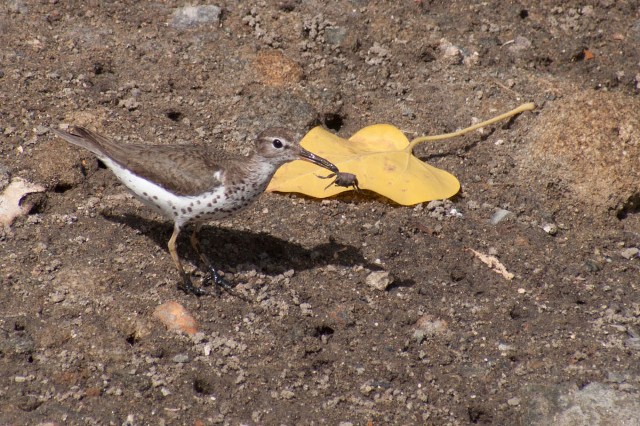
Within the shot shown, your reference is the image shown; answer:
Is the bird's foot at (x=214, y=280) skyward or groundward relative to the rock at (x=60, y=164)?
groundward

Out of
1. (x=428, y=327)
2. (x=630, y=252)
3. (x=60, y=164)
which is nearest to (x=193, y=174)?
(x=60, y=164)

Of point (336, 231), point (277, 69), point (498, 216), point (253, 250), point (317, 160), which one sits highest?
point (317, 160)

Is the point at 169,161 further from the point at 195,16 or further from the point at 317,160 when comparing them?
the point at 195,16

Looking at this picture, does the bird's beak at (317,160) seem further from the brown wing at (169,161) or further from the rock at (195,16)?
the rock at (195,16)

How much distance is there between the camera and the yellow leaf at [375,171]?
6.70 metres

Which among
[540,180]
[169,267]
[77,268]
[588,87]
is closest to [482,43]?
[588,87]

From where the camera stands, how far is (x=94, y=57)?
25.0ft

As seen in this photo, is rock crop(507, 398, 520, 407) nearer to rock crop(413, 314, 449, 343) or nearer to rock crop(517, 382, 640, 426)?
rock crop(517, 382, 640, 426)

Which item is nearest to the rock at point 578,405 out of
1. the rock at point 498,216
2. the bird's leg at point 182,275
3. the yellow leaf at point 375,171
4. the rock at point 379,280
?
the rock at point 379,280

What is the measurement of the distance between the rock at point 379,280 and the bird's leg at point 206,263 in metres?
0.98

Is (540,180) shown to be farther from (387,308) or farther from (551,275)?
(387,308)

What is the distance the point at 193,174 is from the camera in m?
5.97

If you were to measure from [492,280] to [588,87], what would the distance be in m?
2.69

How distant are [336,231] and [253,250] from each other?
0.64 metres
